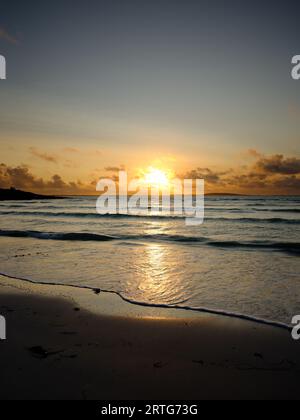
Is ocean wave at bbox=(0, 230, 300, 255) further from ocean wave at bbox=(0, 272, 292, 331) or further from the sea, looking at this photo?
ocean wave at bbox=(0, 272, 292, 331)

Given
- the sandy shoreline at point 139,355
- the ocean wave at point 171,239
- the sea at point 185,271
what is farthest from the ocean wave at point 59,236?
the sandy shoreline at point 139,355

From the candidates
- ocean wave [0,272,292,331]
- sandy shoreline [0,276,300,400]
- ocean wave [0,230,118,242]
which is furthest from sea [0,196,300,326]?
ocean wave [0,230,118,242]

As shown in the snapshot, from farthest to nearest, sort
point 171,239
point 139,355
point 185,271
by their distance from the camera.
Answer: point 171,239
point 185,271
point 139,355

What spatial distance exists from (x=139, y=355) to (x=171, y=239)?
470 inches

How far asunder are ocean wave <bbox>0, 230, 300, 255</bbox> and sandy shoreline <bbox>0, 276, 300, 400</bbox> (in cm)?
837

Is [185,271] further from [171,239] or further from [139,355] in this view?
[171,239]

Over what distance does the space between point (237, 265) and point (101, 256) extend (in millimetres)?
4856

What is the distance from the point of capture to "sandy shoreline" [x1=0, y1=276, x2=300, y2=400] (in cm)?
300

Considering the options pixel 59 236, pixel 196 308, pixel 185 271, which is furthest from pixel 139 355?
pixel 59 236

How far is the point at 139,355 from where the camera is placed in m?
3.70
